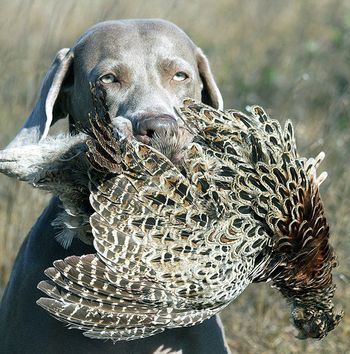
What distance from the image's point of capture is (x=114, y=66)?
4.53 meters

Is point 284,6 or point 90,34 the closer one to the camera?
point 90,34

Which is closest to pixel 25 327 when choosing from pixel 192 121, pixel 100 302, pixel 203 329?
pixel 203 329

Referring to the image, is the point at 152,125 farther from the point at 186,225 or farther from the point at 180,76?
the point at 180,76

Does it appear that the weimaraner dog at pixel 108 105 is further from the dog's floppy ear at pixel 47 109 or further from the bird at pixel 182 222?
the bird at pixel 182 222

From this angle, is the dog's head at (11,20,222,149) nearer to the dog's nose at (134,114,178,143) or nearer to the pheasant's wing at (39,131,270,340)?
the dog's nose at (134,114,178,143)

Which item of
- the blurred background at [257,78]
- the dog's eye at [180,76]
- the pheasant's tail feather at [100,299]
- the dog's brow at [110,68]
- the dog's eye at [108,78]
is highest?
the pheasant's tail feather at [100,299]

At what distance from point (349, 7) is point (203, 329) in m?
7.02

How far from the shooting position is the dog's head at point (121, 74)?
4445 mm

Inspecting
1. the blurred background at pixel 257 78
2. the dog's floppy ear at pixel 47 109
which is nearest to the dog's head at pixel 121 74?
the dog's floppy ear at pixel 47 109

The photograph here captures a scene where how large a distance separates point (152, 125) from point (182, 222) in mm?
697

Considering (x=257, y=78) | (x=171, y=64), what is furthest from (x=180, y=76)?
(x=257, y=78)

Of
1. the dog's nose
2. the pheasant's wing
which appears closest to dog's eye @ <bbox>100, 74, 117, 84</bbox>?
the dog's nose

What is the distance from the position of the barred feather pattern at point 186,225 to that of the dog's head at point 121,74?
1.01 metres

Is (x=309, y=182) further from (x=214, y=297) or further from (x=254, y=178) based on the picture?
(x=214, y=297)
